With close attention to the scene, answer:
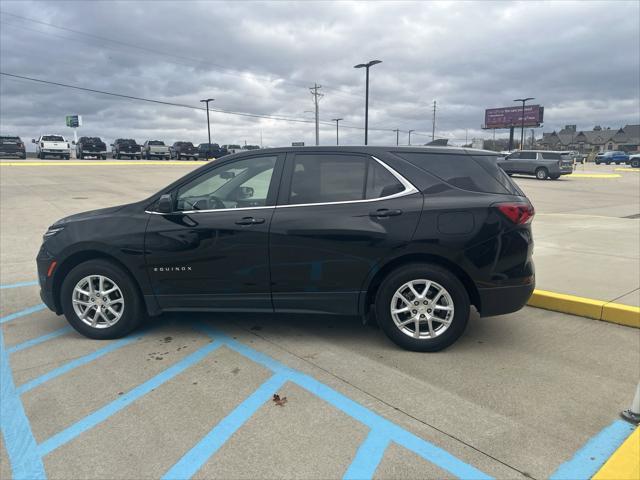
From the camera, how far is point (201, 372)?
142 inches

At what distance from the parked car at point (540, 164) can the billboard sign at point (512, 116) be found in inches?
2570

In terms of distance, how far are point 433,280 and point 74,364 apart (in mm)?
3001

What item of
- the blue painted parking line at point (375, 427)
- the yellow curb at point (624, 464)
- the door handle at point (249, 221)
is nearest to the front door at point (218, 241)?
the door handle at point (249, 221)

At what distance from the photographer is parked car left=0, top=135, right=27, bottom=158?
37.1 m

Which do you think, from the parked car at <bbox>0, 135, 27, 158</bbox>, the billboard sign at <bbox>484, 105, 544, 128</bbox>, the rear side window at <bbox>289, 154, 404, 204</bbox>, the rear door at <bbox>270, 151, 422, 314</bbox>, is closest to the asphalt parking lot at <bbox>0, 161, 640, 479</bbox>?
the rear door at <bbox>270, 151, 422, 314</bbox>

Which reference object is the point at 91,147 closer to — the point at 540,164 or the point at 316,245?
the point at 540,164

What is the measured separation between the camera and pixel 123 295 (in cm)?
417

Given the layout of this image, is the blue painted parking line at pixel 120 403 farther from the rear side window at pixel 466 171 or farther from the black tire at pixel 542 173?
the black tire at pixel 542 173

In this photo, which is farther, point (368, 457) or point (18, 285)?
point (18, 285)

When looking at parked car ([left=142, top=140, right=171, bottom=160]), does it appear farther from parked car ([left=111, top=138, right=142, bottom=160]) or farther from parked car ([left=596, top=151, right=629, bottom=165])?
parked car ([left=596, top=151, right=629, bottom=165])

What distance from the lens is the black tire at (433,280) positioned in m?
3.74

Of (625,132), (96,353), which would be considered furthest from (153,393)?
(625,132)

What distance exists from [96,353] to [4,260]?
4.54 metres

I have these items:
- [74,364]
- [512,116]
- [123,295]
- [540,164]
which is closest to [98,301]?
[123,295]
